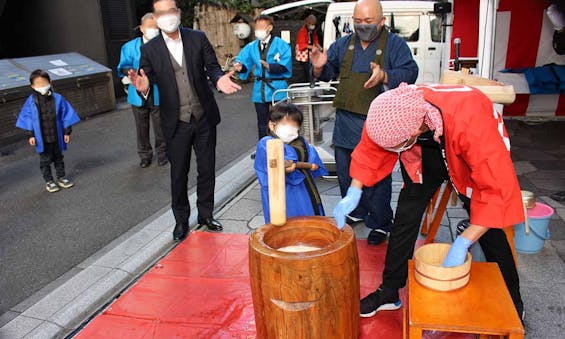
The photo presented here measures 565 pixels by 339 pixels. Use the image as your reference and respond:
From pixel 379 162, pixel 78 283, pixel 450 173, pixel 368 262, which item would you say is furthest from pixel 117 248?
pixel 450 173

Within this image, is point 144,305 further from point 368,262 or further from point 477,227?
point 477,227

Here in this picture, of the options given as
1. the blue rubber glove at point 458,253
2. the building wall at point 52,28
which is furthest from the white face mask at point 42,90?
the building wall at point 52,28

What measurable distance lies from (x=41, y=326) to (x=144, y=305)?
0.67 metres

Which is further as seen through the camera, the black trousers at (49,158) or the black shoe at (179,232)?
the black trousers at (49,158)

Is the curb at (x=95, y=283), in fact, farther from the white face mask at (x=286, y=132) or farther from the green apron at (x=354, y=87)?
the green apron at (x=354, y=87)

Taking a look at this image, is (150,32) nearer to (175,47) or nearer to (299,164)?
(175,47)

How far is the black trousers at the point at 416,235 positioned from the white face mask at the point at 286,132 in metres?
1.04

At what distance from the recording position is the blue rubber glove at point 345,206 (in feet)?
8.18

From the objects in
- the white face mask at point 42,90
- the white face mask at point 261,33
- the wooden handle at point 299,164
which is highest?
the white face mask at point 261,33

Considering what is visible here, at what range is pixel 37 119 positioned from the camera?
18.3 feet

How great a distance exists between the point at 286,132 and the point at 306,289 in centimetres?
164

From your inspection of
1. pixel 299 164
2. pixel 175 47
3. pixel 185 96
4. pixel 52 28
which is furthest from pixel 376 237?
pixel 52 28

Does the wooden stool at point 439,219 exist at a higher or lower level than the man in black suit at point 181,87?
lower

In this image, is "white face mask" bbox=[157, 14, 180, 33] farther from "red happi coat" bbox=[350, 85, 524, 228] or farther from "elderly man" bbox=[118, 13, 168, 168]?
"red happi coat" bbox=[350, 85, 524, 228]
